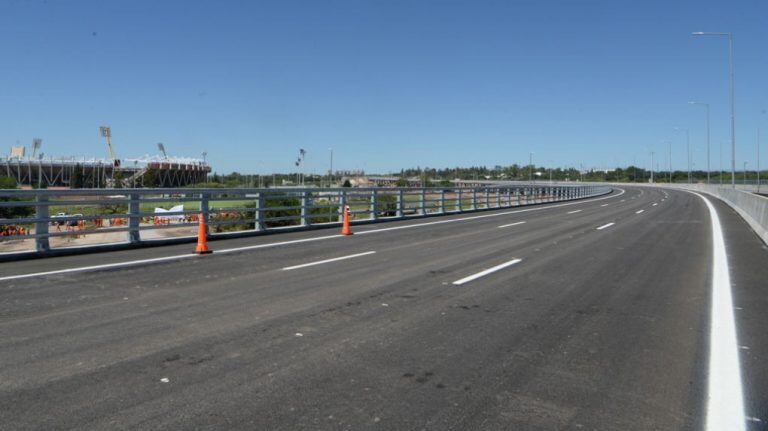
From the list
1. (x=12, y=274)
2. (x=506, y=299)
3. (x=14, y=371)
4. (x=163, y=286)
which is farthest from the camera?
(x=12, y=274)

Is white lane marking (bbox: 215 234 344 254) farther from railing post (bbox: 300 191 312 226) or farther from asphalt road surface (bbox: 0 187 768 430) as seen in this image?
railing post (bbox: 300 191 312 226)

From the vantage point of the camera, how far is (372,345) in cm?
578

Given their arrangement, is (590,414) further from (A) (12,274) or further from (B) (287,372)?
(A) (12,274)

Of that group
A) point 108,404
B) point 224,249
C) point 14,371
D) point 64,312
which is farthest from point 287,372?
point 224,249

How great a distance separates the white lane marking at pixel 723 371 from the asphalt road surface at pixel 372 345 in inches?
1.4

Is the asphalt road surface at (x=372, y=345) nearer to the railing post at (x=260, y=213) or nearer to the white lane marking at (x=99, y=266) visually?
the white lane marking at (x=99, y=266)

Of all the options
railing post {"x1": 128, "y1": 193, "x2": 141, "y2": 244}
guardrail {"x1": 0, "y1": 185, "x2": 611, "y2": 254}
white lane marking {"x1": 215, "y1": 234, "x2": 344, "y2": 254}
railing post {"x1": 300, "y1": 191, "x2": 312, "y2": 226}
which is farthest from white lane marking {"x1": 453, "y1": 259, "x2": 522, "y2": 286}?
railing post {"x1": 300, "y1": 191, "x2": 312, "y2": 226}

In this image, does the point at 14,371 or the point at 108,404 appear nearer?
the point at 108,404

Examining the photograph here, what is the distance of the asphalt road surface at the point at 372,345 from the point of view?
4.17 meters

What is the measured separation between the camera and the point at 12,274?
988cm

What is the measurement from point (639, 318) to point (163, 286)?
6531mm

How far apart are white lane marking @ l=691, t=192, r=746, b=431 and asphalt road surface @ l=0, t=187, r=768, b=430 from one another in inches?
1.4

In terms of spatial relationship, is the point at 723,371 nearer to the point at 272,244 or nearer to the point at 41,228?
the point at 272,244

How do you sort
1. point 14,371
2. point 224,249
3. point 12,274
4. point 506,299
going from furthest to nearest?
point 224,249, point 12,274, point 506,299, point 14,371
